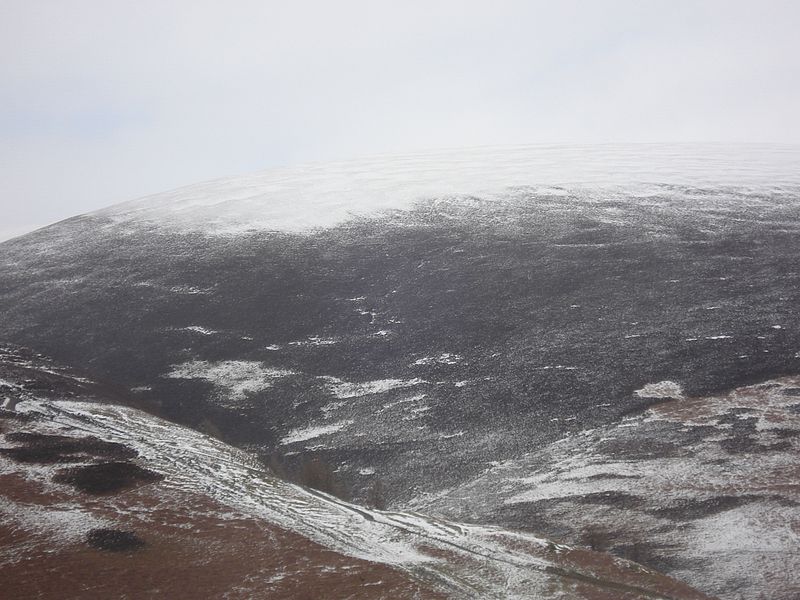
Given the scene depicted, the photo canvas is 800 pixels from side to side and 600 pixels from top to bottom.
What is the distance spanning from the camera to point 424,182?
84.1 meters

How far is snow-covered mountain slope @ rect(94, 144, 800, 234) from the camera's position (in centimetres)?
7388

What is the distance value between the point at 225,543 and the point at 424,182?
67440 mm

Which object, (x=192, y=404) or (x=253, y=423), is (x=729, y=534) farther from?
(x=192, y=404)

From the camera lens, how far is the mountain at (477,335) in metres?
29.9

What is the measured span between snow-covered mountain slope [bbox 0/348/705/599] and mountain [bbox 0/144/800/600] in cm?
502

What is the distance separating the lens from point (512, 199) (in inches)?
2889

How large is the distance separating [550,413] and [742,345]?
13399 millimetres

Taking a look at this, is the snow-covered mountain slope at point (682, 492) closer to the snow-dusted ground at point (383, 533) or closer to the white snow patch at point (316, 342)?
the snow-dusted ground at point (383, 533)

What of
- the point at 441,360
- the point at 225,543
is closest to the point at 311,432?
the point at 441,360

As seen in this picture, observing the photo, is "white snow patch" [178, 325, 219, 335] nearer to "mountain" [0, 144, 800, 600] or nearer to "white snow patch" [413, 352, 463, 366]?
"mountain" [0, 144, 800, 600]

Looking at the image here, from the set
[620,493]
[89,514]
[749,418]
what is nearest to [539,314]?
[749,418]

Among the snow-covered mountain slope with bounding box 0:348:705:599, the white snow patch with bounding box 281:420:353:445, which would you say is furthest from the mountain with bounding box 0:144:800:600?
the snow-covered mountain slope with bounding box 0:348:705:599

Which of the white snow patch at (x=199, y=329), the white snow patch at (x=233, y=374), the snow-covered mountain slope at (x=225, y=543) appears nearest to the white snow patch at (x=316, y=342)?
the white snow patch at (x=233, y=374)

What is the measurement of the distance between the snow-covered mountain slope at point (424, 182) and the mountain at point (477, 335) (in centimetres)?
76
